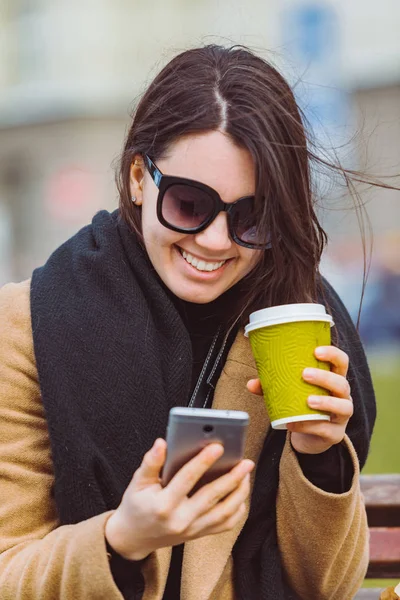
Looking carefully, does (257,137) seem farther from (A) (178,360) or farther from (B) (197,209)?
(A) (178,360)

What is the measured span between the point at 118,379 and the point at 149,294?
26 centimetres

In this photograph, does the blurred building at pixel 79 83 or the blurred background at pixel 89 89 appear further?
the blurred building at pixel 79 83

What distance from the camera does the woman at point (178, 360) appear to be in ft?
7.05

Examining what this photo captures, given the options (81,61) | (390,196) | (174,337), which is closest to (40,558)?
(174,337)

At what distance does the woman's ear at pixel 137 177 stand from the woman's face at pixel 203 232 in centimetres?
5

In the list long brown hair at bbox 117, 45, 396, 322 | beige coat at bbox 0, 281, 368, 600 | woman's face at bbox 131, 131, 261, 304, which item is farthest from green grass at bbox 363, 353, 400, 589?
woman's face at bbox 131, 131, 261, 304

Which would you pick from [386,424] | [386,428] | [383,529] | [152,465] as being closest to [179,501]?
[152,465]

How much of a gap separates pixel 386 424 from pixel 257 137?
5925mm

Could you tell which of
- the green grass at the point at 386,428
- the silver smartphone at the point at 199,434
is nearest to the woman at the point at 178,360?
the silver smartphone at the point at 199,434

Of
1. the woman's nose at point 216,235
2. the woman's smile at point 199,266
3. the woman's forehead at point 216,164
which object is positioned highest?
the woman's forehead at point 216,164

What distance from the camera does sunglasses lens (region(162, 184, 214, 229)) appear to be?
2119 mm

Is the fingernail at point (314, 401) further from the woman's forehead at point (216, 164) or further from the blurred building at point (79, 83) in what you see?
the blurred building at point (79, 83)

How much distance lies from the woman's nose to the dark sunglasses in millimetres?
12

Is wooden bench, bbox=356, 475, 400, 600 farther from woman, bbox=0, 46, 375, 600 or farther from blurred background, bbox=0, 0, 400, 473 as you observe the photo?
blurred background, bbox=0, 0, 400, 473
